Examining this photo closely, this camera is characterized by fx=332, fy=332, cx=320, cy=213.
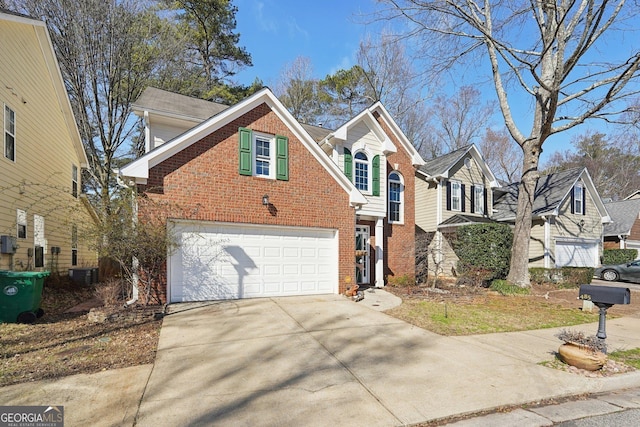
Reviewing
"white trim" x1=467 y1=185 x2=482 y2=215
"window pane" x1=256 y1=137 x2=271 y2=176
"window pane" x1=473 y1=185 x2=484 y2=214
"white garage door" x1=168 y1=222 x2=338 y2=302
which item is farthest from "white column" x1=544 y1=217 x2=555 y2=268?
"window pane" x1=256 y1=137 x2=271 y2=176

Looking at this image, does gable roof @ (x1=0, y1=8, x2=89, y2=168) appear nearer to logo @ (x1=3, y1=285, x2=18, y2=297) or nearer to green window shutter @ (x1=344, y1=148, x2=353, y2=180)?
logo @ (x1=3, y1=285, x2=18, y2=297)

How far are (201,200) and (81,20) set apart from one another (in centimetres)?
1100

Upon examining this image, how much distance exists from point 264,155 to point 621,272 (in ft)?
65.9

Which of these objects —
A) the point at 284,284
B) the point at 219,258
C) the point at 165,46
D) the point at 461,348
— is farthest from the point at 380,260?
the point at 165,46

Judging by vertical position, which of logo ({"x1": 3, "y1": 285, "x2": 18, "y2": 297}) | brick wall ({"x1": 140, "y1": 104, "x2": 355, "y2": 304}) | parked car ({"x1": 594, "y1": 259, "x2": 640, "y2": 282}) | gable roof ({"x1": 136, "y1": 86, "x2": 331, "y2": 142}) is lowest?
parked car ({"x1": 594, "y1": 259, "x2": 640, "y2": 282})

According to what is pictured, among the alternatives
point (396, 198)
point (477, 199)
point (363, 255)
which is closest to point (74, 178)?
point (363, 255)

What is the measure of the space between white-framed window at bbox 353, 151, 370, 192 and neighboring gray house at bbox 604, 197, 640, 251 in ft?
69.1

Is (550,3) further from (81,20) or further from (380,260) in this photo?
(81,20)

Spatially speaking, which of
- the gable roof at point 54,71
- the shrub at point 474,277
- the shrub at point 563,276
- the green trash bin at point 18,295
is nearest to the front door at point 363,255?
the shrub at point 474,277

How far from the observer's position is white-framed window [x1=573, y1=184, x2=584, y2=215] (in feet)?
62.6

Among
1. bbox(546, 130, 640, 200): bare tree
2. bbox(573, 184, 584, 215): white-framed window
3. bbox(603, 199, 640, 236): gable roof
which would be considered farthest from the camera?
bbox(546, 130, 640, 200): bare tree

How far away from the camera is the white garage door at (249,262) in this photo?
8789 mm

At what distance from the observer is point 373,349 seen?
221 inches

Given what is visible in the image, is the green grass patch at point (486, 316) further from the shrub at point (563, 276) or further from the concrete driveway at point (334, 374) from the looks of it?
the shrub at point (563, 276)
